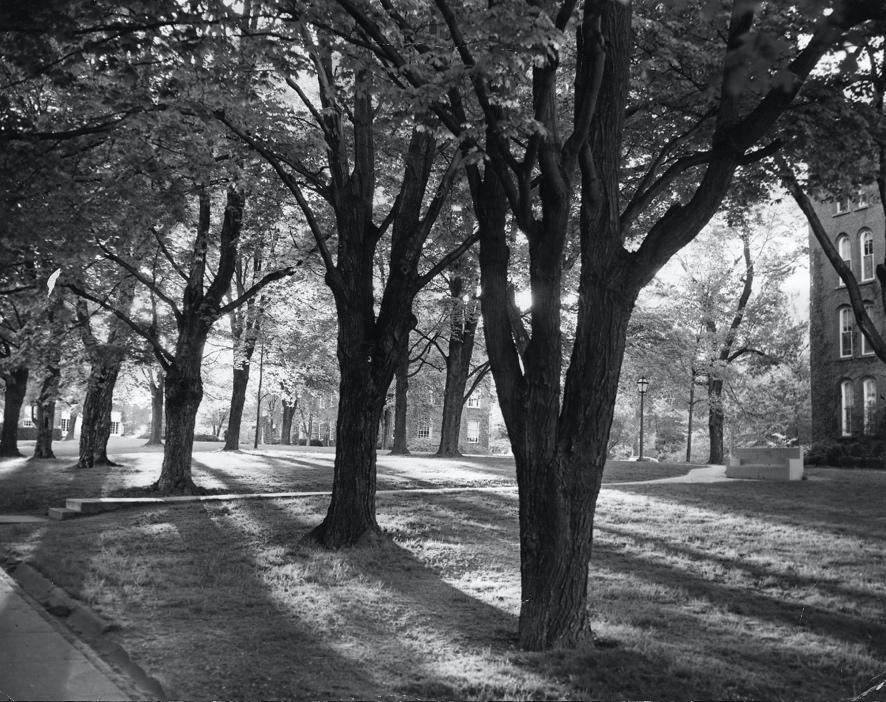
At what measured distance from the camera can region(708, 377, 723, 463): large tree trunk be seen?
34.1 meters

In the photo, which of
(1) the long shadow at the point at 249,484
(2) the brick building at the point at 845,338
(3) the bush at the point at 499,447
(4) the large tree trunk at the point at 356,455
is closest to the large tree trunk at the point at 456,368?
(1) the long shadow at the point at 249,484

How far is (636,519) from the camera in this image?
13.4 m

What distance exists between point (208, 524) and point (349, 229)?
515 cm

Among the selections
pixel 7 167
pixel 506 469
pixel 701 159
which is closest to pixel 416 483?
pixel 506 469

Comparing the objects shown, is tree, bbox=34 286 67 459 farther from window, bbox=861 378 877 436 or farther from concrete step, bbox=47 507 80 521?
window, bbox=861 378 877 436

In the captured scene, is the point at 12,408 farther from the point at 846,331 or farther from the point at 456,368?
the point at 846,331

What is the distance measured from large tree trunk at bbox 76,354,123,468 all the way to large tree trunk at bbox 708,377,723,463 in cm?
2419

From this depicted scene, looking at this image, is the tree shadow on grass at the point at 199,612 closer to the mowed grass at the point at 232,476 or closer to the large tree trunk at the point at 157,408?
the mowed grass at the point at 232,476

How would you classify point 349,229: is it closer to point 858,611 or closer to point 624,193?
point 624,193

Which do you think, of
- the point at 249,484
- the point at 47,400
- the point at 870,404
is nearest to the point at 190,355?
the point at 249,484

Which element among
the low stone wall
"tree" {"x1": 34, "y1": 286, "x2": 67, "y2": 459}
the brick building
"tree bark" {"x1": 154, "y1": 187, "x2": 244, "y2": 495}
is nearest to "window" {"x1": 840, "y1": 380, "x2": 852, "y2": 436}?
the brick building

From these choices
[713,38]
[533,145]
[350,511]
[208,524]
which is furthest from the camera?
[208,524]

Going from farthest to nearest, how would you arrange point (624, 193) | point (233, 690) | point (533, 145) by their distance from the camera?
point (624, 193)
point (533, 145)
point (233, 690)

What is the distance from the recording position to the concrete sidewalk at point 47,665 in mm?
4930
